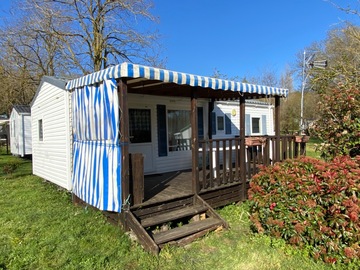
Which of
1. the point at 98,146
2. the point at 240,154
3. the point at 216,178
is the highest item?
the point at 98,146

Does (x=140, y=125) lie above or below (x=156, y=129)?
above

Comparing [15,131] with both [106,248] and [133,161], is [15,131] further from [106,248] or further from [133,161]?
[106,248]

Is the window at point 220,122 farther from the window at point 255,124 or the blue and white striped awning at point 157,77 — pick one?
the blue and white striped awning at point 157,77

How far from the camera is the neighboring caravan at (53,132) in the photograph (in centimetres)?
576

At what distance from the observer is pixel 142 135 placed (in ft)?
23.3

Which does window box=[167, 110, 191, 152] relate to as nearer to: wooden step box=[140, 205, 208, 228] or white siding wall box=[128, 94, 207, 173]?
white siding wall box=[128, 94, 207, 173]

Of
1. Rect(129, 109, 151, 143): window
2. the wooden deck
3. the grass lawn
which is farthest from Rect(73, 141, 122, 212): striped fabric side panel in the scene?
Rect(129, 109, 151, 143): window

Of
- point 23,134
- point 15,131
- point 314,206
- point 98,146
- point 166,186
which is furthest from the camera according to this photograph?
point 15,131

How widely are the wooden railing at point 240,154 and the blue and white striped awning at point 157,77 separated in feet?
3.34

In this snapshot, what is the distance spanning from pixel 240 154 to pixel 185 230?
2.34m

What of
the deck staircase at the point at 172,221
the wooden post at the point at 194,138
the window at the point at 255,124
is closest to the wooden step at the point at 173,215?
the deck staircase at the point at 172,221

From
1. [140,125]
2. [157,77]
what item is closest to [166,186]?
[140,125]

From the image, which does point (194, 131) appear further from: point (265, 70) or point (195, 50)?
point (265, 70)

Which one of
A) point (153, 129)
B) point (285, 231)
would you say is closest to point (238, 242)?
point (285, 231)
